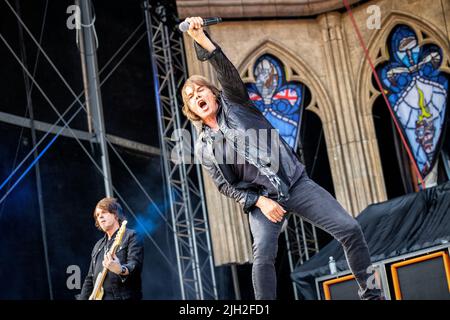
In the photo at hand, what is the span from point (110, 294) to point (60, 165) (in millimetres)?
5592

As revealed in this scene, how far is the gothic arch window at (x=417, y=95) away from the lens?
1178cm

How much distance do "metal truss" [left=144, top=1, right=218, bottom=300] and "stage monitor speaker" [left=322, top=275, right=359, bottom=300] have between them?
2.97 m

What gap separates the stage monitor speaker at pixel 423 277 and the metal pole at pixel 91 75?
436 centimetres

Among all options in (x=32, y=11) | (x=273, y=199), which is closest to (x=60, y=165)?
(x=32, y=11)

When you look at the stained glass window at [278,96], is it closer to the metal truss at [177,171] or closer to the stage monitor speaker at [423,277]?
the metal truss at [177,171]

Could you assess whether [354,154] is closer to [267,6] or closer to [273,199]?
[267,6]

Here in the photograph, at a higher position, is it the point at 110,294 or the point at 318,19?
the point at 318,19

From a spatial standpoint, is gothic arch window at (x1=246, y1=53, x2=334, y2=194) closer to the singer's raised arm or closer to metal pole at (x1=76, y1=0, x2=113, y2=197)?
metal pole at (x1=76, y1=0, x2=113, y2=197)

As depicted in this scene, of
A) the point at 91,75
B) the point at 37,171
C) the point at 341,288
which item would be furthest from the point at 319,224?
the point at 91,75

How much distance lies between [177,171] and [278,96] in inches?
76.4

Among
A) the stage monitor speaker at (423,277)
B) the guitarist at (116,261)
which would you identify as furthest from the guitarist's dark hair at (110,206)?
the stage monitor speaker at (423,277)

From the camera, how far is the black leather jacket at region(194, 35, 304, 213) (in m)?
3.37

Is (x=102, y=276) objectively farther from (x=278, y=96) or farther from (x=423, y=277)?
(x=278, y=96)

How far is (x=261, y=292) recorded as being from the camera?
3.28 metres
